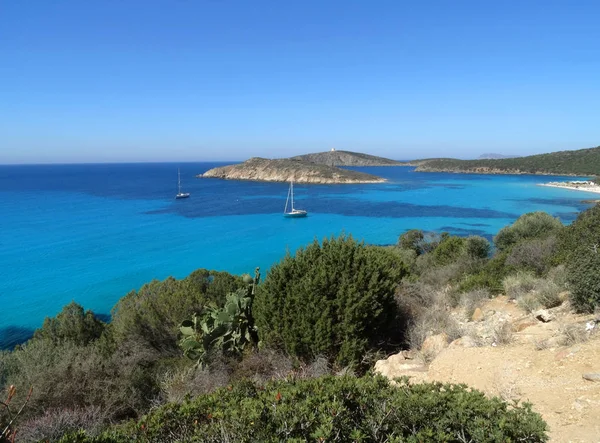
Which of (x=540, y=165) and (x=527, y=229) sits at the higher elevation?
(x=540, y=165)

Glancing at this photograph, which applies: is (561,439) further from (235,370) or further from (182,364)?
(182,364)

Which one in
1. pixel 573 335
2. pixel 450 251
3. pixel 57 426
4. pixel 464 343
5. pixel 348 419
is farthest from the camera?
pixel 450 251

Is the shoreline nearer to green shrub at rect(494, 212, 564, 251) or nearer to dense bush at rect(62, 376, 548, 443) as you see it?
green shrub at rect(494, 212, 564, 251)

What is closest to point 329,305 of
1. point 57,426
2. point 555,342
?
point 555,342

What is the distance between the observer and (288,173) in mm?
116562

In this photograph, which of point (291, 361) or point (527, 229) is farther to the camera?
point (527, 229)

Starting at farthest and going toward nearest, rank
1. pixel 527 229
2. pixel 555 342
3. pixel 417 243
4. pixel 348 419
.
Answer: pixel 417 243 → pixel 527 229 → pixel 555 342 → pixel 348 419

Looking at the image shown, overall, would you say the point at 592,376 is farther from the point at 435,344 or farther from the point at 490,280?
the point at 490,280

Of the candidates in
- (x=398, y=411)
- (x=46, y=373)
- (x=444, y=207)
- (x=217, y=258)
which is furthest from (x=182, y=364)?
(x=444, y=207)

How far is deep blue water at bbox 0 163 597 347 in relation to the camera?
26.0m

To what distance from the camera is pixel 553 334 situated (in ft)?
21.4

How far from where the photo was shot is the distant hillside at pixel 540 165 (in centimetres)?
11194

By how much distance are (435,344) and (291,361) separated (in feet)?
9.15

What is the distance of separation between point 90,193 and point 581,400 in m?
91.8
